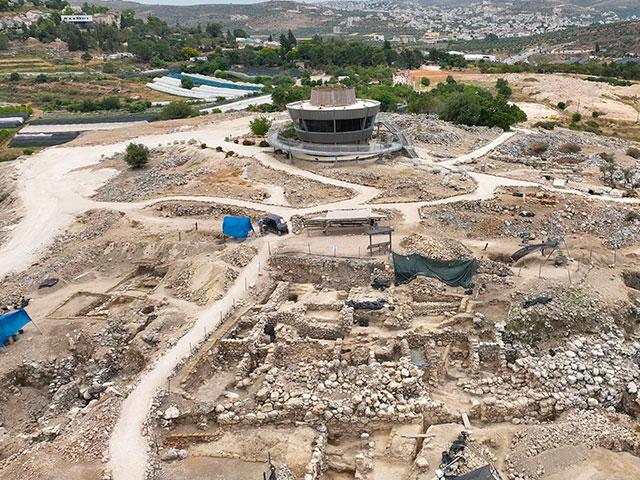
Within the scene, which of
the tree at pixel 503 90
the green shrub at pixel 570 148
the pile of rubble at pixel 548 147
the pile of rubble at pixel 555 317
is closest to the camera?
the pile of rubble at pixel 555 317

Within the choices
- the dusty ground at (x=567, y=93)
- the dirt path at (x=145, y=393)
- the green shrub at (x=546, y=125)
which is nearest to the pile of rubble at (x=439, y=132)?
the green shrub at (x=546, y=125)

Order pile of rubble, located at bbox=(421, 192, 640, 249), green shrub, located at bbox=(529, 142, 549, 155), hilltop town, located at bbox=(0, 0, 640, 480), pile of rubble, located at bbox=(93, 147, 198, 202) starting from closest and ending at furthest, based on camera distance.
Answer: hilltop town, located at bbox=(0, 0, 640, 480)
pile of rubble, located at bbox=(421, 192, 640, 249)
pile of rubble, located at bbox=(93, 147, 198, 202)
green shrub, located at bbox=(529, 142, 549, 155)

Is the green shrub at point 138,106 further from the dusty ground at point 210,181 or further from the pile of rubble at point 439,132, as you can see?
the pile of rubble at point 439,132

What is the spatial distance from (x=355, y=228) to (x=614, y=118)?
216 ft

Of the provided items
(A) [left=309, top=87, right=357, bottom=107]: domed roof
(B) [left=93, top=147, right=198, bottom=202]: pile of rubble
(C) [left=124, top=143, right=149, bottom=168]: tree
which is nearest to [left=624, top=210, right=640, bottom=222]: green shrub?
(A) [left=309, top=87, right=357, bottom=107]: domed roof

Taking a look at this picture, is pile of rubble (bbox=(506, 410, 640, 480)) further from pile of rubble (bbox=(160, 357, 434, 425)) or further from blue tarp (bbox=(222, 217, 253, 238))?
blue tarp (bbox=(222, 217, 253, 238))

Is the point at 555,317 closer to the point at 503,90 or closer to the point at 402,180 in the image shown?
the point at 402,180

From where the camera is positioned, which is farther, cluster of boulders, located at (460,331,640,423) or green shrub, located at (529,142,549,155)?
green shrub, located at (529,142,549,155)

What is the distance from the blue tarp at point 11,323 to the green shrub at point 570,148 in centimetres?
5066

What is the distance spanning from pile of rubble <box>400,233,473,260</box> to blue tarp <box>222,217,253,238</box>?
33.6 ft

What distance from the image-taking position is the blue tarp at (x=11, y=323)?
27.3 meters

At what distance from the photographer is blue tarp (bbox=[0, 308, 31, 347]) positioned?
2727cm

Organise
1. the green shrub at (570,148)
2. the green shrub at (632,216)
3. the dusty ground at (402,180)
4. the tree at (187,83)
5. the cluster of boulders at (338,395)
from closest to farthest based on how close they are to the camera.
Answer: the cluster of boulders at (338,395), the green shrub at (632,216), the dusty ground at (402,180), the green shrub at (570,148), the tree at (187,83)

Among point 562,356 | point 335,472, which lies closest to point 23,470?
point 335,472
